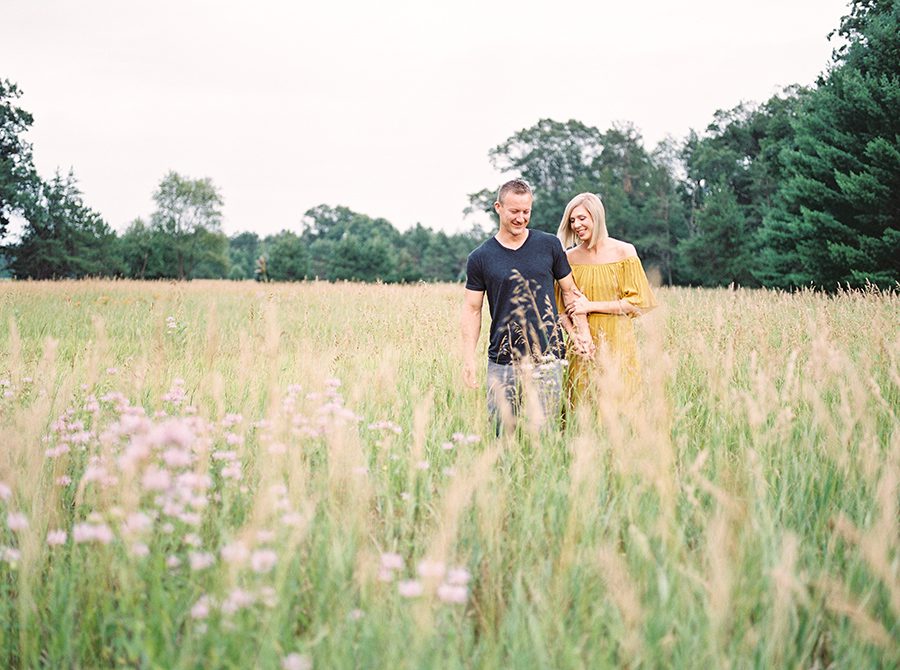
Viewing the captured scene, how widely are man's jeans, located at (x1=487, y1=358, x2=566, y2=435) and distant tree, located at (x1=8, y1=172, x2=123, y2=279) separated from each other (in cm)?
4181

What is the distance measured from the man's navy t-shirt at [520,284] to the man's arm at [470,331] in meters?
0.11

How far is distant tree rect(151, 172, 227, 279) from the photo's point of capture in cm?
5531

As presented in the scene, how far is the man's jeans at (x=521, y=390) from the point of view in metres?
3.00

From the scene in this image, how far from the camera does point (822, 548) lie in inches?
83.3

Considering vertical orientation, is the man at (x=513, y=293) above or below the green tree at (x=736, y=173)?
below

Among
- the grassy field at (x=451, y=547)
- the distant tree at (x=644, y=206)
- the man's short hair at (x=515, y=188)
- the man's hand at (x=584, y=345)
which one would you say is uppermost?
the distant tree at (x=644, y=206)

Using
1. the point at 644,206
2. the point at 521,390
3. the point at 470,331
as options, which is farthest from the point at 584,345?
the point at 644,206

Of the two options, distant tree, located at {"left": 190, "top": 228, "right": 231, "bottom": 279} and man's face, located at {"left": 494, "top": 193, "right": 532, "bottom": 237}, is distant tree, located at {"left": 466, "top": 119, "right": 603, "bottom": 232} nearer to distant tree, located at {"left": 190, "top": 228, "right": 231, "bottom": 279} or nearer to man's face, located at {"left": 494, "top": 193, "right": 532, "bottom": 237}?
distant tree, located at {"left": 190, "top": 228, "right": 231, "bottom": 279}

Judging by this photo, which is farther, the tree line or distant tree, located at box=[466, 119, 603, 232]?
distant tree, located at box=[466, 119, 603, 232]

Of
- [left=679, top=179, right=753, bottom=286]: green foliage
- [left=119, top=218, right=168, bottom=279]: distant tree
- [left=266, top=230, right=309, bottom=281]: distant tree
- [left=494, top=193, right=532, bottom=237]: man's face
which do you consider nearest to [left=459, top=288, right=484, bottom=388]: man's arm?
[left=494, top=193, right=532, bottom=237]: man's face

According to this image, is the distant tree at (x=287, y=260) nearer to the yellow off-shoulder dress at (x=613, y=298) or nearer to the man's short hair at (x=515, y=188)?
the yellow off-shoulder dress at (x=613, y=298)

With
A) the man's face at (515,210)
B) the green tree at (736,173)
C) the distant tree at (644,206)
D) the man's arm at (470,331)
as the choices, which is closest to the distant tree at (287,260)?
the distant tree at (644,206)

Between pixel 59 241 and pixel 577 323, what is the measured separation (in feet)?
153

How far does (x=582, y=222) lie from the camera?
391 cm
